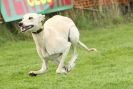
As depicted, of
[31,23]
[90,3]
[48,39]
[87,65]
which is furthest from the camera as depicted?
[90,3]

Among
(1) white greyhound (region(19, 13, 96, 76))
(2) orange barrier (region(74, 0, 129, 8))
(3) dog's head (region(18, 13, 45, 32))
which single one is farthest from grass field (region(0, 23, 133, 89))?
(3) dog's head (region(18, 13, 45, 32))

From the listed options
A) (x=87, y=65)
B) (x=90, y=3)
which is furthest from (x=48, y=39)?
(x=90, y=3)

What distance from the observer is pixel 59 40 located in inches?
340

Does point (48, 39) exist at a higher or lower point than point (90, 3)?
higher

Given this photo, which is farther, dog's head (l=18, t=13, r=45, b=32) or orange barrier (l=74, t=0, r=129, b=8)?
orange barrier (l=74, t=0, r=129, b=8)

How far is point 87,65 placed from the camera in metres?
12.4

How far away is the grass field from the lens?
33.0 feet

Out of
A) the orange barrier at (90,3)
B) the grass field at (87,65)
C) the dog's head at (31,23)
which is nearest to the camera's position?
the dog's head at (31,23)

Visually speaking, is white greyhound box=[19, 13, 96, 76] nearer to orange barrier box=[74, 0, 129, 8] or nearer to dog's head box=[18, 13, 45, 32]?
dog's head box=[18, 13, 45, 32]

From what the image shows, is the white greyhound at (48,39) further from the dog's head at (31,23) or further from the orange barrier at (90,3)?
the orange barrier at (90,3)

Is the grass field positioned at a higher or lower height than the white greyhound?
lower

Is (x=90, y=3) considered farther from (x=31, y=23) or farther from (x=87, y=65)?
(x=31, y=23)

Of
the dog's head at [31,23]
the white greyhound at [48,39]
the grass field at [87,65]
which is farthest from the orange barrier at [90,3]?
the dog's head at [31,23]

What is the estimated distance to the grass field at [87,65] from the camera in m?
10.0
